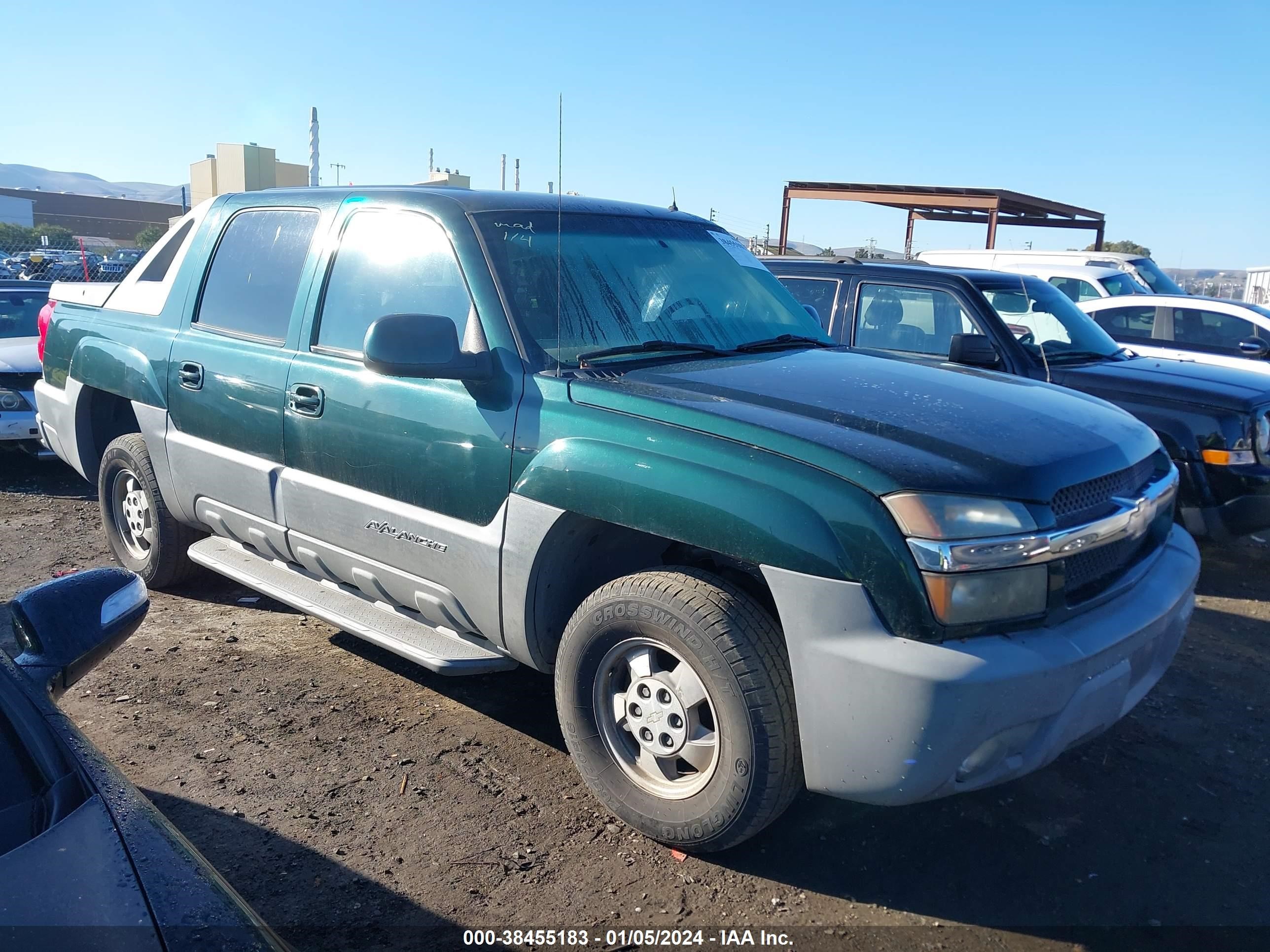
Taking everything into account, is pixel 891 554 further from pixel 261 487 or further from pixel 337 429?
pixel 261 487

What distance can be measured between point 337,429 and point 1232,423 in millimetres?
4921

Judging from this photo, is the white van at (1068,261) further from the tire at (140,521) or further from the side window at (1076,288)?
the tire at (140,521)

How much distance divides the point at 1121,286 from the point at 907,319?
6283 millimetres

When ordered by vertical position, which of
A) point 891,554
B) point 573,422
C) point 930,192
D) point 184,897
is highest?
point 930,192

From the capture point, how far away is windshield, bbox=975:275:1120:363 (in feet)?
21.5

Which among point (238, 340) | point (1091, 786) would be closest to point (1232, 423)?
point (1091, 786)

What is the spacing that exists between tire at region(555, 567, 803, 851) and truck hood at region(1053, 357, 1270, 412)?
419 centimetres

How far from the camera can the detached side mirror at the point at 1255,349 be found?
8711 mm

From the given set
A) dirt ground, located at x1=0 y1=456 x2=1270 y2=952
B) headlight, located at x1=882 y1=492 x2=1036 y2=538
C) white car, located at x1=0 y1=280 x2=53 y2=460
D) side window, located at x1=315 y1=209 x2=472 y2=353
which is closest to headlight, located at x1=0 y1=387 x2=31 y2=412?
white car, located at x1=0 y1=280 x2=53 y2=460

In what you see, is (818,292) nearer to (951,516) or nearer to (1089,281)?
(951,516)

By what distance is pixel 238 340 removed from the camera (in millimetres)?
4254

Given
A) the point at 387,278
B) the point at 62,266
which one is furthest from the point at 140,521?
the point at 62,266

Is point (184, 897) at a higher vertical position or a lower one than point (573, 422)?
lower

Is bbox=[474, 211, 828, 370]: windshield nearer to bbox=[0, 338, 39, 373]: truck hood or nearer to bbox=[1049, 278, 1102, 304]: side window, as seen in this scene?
bbox=[0, 338, 39, 373]: truck hood
